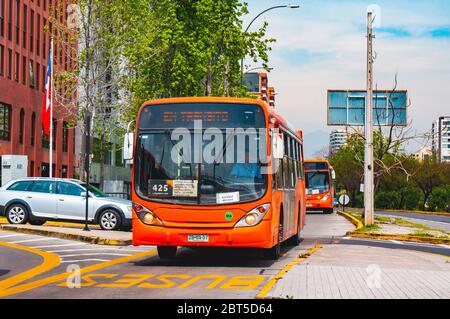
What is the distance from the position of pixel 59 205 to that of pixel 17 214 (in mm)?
1423

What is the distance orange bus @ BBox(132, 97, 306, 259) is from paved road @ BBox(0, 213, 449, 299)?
0.65 meters

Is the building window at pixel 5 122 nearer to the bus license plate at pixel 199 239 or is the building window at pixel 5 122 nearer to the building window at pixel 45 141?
the building window at pixel 45 141

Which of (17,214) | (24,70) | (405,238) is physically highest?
(24,70)

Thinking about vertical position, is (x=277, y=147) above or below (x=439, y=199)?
above

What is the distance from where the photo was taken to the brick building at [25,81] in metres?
54.0

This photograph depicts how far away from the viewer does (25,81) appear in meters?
58.4

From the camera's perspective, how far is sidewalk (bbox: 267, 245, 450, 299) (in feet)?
38.2

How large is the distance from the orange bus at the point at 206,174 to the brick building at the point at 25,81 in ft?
118

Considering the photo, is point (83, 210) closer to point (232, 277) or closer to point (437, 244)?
point (437, 244)

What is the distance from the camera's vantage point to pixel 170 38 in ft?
154

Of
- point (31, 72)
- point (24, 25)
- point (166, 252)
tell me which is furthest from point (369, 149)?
point (31, 72)

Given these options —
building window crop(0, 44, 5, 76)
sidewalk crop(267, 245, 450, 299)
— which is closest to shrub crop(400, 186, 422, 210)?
building window crop(0, 44, 5, 76)

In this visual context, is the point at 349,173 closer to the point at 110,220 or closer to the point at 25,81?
the point at 25,81

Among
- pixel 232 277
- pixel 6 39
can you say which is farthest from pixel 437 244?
pixel 6 39
